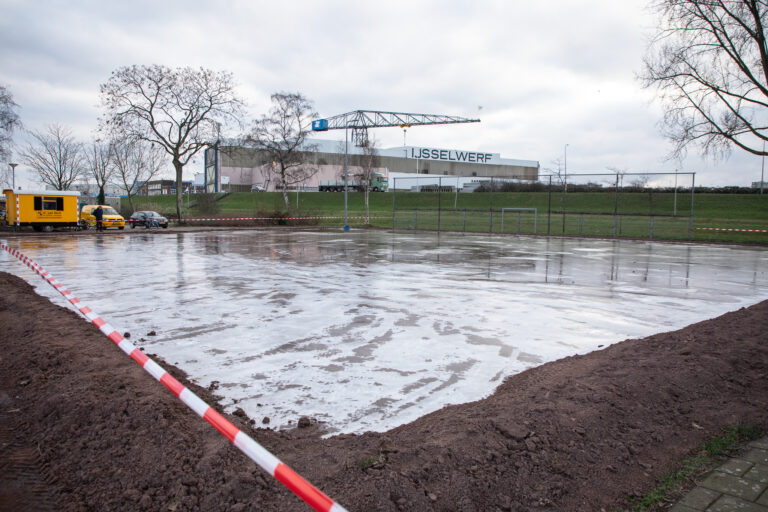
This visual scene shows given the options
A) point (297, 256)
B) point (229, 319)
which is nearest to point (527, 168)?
point (297, 256)

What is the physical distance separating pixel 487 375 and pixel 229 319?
448cm

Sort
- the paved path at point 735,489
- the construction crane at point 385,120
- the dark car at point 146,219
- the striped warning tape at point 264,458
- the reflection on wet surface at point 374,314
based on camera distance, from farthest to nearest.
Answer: the construction crane at point 385,120
the dark car at point 146,219
the reflection on wet surface at point 374,314
the paved path at point 735,489
the striped warning tape at point 264,458

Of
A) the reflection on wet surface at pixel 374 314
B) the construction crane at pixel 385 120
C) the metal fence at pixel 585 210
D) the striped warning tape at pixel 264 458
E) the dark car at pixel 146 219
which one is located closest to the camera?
the striped warning tape at pixel 264 458

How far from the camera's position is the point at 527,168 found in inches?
4820

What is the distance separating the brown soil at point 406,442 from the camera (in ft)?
10.4

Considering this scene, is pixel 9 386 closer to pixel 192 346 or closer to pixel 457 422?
pixel 192 346

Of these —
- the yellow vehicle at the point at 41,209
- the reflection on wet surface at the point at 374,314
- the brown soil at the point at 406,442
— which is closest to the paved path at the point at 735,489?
Result: the brown soil at the point at 406,442

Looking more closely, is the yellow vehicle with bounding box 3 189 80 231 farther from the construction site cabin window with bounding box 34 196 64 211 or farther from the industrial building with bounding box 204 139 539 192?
the industrial building with bounding box 204 139 539 192

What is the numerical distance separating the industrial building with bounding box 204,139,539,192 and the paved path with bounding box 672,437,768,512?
82273 mm

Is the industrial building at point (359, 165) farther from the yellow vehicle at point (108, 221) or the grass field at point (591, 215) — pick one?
the yellow vehicle at point (108, 221)

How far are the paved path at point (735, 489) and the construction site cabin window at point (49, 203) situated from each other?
122ft

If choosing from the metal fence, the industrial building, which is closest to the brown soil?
the metal fence

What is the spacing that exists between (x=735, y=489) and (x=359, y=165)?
85.8 metres

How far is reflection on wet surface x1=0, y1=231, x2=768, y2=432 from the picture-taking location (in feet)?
17.6
